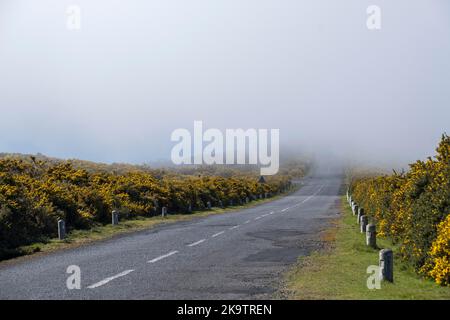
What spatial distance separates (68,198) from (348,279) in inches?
634

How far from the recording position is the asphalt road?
8445 mm

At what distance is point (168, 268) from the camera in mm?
10977

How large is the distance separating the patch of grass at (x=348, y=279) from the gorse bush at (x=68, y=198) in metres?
9.16

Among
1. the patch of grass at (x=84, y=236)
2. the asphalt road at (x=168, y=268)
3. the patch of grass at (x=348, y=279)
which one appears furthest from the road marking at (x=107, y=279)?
the patch of grass at (x=84, y=236)

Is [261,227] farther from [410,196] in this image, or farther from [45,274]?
[45,274]

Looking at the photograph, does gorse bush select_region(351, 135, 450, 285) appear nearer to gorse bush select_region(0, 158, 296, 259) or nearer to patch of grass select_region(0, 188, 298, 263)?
patch of grass select_region(0, 188, 298, 263)

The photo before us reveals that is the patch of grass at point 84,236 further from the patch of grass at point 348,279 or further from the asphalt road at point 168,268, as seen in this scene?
the patch of grass at point 348,279

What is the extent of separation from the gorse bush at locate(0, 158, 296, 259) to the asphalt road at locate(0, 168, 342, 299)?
3.11 metres

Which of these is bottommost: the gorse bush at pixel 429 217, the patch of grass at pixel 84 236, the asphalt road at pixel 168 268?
the patch of grass at pixel 84 236

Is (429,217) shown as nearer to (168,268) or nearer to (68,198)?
(168,268)

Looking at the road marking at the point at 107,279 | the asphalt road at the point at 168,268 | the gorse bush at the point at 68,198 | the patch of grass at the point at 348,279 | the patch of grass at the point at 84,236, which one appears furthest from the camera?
the gorse bush at the point at 68,198

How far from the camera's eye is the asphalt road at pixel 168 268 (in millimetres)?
8445
